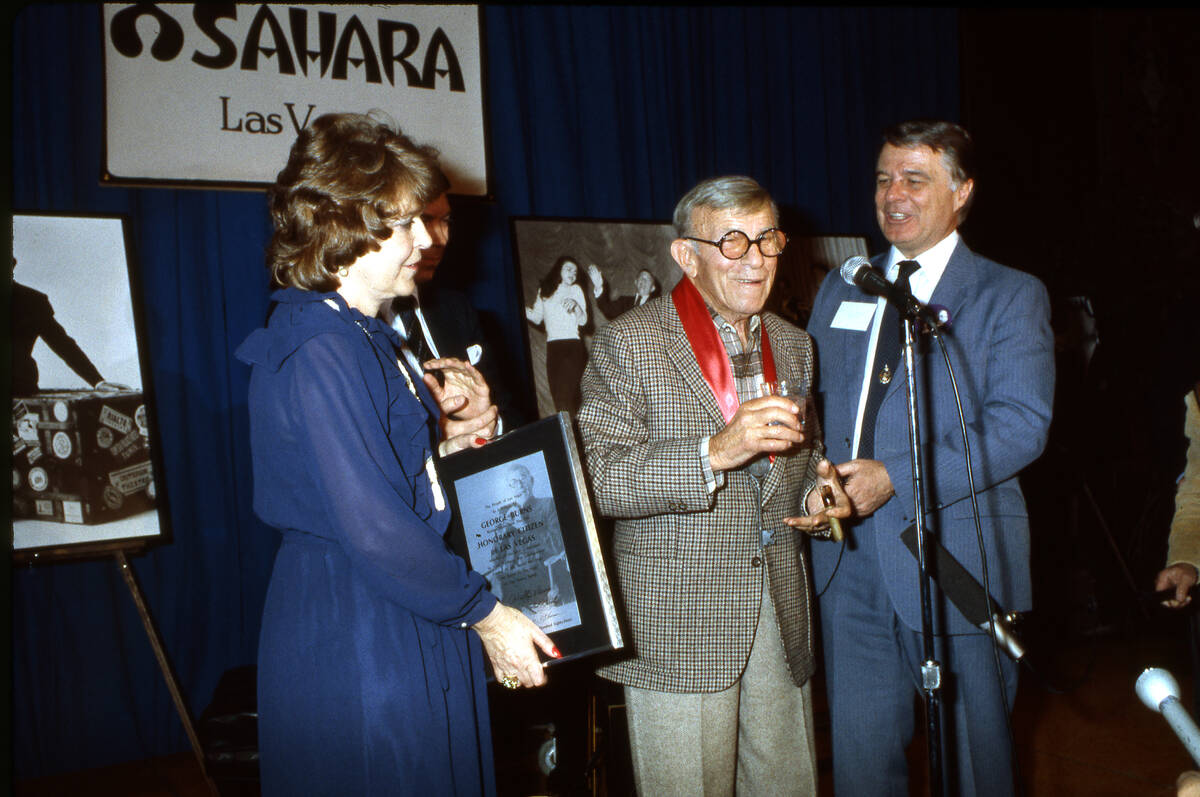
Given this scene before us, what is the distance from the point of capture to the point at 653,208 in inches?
181

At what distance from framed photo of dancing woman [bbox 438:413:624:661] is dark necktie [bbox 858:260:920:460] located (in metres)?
0.92

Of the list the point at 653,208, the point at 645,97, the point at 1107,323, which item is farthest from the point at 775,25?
the point at 1107,323

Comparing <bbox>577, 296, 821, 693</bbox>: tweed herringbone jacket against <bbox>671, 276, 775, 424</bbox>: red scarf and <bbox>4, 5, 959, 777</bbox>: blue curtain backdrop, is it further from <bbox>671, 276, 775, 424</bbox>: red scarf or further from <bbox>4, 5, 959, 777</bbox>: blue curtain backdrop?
<bbox>4, 5, 959, 777</bbox>: blue curtain backdrop

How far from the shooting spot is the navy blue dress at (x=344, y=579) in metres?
1.44

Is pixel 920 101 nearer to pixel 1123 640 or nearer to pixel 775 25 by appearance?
pixel 775 25

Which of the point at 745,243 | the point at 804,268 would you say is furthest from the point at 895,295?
the point at 804,268

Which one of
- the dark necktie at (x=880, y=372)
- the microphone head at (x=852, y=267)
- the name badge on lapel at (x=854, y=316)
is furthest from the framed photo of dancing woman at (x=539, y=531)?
the name badge on lapel at (x=854, y=316)

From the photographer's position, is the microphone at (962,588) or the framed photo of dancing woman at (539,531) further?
the microphone at (962,588)

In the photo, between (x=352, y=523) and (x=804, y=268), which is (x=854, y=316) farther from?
(x=804, y=268)

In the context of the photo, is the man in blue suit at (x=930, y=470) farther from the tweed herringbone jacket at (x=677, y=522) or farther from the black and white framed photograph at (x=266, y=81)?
the black and white framed photograph at (x=266, y=81)

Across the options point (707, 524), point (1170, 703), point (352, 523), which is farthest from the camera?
point (707, 524)

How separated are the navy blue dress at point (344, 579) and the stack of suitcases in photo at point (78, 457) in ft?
6.85

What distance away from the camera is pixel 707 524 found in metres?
2.04

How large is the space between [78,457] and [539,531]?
238 centimetres
